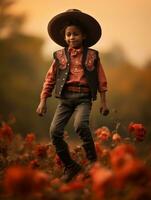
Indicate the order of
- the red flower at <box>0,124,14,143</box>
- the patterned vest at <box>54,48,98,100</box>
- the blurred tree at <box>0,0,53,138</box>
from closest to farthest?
the patterned vest at <box>54,48,98,100</box> → the red flower at <box>0,124,14,143</box> → the blurred tree at <box>0,0,53,138</box>

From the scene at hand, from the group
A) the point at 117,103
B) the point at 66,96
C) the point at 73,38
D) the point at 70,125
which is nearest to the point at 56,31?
the point at 73,38

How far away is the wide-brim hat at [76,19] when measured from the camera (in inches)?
191

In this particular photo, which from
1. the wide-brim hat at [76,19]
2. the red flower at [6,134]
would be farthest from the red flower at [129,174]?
the red flower at [6,134]

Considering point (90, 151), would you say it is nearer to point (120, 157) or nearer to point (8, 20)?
point (120, 157)

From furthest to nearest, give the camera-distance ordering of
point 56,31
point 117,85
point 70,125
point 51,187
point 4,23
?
point 4,23 < point 117,85 < point 70,125 < point 56,31 < point 51,187

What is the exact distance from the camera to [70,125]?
12.5 m

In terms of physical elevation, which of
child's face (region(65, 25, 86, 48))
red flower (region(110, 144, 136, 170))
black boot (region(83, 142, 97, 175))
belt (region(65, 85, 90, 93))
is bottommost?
black boot (region(83, 142, 97, 175))

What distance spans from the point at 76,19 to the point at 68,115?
91cm

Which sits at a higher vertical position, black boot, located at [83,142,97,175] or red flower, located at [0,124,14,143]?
black boot, located at [83,142,97,175]

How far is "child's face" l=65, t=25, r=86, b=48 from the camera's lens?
189 inches

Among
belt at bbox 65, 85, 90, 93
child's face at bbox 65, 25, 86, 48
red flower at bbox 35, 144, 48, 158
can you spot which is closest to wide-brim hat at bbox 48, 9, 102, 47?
child's face at bbox 65, 25, 86, 48

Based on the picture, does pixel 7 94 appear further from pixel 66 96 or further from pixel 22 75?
pixel 66 96

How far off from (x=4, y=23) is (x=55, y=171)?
1046 cm

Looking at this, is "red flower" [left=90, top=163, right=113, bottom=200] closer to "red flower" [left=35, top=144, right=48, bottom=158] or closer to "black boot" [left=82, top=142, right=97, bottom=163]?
"black boot" [left=82, top=142, right=97, bottom=163]
